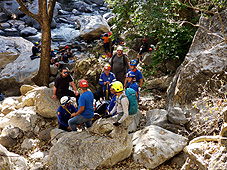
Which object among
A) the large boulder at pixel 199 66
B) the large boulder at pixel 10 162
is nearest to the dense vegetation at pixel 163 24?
the large boulder at pixel 199 66

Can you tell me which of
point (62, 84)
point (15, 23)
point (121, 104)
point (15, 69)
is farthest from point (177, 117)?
point (15, 23)

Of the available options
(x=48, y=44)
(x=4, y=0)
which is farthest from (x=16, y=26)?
(x=48, y=44)

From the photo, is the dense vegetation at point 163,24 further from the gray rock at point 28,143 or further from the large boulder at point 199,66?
the gray rock at point 28,143

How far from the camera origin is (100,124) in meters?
5.28

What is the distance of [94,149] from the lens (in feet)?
16.3

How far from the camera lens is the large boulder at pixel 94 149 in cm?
487

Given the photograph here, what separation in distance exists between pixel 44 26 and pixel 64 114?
15.6 feet

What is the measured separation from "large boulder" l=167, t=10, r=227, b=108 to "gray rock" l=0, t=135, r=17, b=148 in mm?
5012

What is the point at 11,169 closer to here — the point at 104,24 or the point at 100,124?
the point at 100,124

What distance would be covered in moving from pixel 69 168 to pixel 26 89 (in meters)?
4.81

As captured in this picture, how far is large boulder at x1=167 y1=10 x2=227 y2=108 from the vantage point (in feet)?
21.5

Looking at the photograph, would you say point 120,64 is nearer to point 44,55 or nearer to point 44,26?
point 44,55

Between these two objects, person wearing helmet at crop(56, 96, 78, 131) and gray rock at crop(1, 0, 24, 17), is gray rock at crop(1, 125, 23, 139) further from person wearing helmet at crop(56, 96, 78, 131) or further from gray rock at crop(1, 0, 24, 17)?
gray rock at crop(1, 0, 24, 17)

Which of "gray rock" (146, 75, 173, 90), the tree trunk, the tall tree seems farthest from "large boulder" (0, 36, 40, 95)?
"gray rock" (146, 75, 173, 90)
